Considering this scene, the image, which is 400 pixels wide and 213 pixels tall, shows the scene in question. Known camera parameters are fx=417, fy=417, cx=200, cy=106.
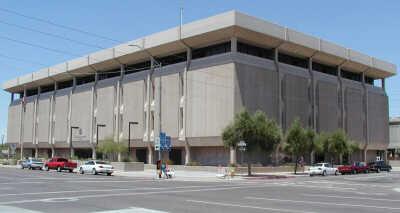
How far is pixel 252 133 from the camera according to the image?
40125mm

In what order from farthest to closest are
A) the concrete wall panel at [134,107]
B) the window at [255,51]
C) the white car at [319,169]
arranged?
1. the concrete wall panel at [134,107]
2. the window at [255,51]
3. the white car at [319,169]

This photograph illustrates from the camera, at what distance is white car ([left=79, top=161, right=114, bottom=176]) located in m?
39.9

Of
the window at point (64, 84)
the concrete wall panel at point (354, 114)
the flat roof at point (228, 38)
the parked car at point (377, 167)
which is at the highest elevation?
the flat roof at point (228, 38)

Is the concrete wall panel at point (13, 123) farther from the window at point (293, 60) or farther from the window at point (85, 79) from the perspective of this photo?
the window at point (293, 60)

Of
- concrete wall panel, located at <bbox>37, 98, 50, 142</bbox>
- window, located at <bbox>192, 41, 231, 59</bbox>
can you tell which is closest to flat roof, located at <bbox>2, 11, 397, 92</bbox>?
window, located at <bbox>192, 41, 231, 59</bbox>

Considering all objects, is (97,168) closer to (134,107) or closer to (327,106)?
(134,107)

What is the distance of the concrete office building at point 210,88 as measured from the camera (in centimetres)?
5016

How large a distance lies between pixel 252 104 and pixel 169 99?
11938 mm

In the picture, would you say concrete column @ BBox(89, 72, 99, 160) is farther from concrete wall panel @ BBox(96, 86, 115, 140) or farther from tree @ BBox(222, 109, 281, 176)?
tree @ BBox(222, 109, 281, 176)

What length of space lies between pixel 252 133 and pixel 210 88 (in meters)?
12.4

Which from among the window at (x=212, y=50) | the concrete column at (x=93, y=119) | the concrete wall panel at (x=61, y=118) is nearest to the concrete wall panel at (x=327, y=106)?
the window at (x=212, y=50)

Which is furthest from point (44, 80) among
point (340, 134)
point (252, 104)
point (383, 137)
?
point (383, 137)

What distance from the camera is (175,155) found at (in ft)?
191

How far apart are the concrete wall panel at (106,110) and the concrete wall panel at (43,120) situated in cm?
1757
